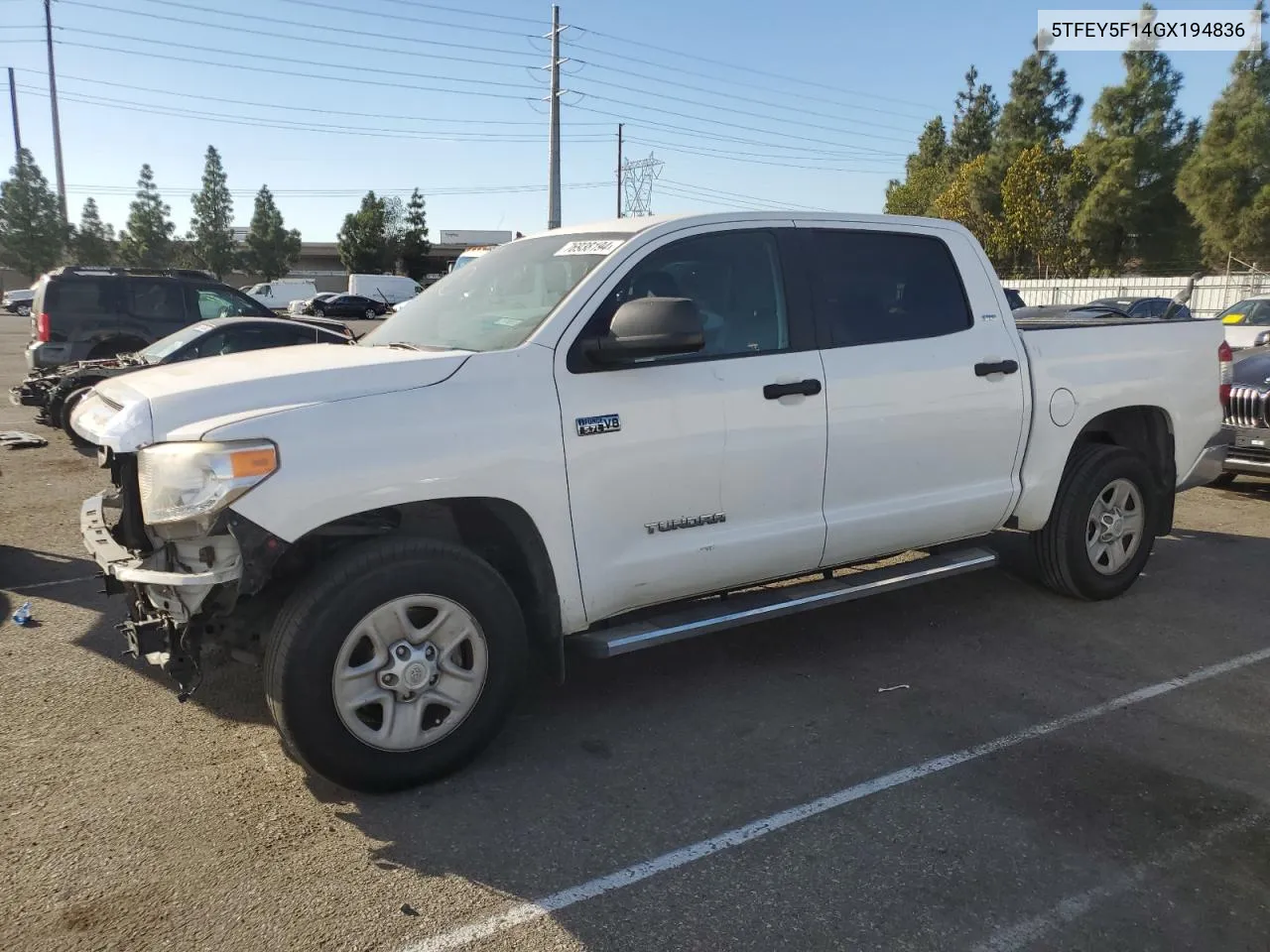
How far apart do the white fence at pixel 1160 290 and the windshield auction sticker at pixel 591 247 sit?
2683 centimetres

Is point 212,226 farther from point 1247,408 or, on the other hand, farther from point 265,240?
point 1247,408

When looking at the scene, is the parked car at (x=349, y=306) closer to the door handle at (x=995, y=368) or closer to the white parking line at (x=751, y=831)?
the door handle at (x=995, y=368)

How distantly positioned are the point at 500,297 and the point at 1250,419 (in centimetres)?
676

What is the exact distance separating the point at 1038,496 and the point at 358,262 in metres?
67.0

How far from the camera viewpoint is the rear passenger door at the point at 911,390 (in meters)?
4.39

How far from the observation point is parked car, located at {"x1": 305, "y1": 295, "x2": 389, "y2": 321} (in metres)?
46.2

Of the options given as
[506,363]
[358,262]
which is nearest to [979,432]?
[506,363]

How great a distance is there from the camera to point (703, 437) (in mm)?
3918

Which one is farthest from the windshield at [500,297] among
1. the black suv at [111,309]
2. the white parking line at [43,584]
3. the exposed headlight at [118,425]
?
the black suv at [111,309]

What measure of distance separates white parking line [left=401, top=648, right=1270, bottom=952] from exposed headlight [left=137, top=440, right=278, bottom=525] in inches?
57.4

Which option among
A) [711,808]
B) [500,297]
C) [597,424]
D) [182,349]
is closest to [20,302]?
[182,349]

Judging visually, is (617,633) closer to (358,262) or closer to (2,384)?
(2,384)

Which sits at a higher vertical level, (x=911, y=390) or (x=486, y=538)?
(x=911, y=390)

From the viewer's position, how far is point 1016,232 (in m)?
44.1
